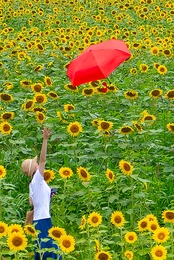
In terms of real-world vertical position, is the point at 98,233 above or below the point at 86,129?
below

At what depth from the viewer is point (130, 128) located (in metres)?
5.33

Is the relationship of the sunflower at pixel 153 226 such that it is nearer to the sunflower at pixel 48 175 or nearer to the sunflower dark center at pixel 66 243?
the sunflower dark center at pixel 66 243

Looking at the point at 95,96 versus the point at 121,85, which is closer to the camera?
the point at 95,96

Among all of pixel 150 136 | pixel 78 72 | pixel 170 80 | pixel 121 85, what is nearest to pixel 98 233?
pixel 150 136

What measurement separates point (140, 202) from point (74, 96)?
245 centimetres

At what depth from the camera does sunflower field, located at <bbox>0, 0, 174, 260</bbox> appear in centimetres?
412

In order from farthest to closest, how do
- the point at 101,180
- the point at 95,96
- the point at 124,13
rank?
the point at 124,13 < the point at 95,96 < the point at 101,180

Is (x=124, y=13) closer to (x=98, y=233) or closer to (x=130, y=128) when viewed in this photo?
(x=130, y=128)

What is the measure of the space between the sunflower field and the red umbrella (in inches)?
13.2

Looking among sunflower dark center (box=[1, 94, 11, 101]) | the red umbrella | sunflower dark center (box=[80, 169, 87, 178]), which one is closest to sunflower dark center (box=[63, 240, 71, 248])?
sunflower dark center (box=[80, 169, 87, 178])

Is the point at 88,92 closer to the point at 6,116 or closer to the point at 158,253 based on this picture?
the point at 6,116

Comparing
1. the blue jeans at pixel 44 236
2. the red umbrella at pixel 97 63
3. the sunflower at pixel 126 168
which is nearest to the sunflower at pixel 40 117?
the red umbrella at pixel 97 63

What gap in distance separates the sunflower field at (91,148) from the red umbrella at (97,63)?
0.34 m

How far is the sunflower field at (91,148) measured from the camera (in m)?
4.12
